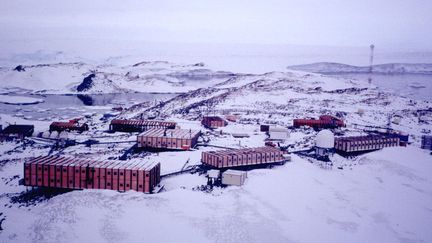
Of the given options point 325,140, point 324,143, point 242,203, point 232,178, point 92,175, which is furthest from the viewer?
point 324,143

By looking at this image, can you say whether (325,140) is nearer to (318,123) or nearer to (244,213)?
(318,123)

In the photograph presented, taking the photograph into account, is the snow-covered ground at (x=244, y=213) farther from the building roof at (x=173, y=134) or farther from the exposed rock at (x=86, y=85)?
the exposed rock at (x=86, y=85)

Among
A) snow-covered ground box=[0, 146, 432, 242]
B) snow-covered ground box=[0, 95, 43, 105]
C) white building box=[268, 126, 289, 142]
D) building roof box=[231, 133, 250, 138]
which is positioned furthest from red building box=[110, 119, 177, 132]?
snow-covered ground box=[0, 95, 43, 105]

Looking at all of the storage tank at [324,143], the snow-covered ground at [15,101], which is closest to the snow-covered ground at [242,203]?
the storage tank at [324,143]

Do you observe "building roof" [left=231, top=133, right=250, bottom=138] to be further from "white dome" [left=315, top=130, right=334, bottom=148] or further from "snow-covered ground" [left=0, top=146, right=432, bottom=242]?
"snow-covered ground" [left=0, top=146, right=432, bottom=242]

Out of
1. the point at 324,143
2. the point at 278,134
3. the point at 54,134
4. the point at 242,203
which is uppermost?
the point at 324,143

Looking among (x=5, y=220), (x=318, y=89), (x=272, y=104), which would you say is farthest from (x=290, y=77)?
(x=5, y=220)

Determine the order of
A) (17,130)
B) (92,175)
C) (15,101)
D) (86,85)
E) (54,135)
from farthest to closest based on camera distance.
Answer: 1. (86,85)
2. (15,101)
3. (17,130)
4. (54,135)
5. (92,175)

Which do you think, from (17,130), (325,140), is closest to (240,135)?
(325,140)
